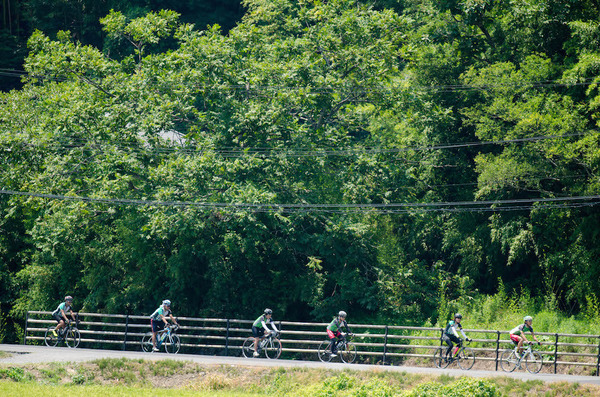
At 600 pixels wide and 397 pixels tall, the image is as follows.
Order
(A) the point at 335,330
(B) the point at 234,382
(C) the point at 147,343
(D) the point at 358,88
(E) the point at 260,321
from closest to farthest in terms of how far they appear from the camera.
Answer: (B) the point at 234,382
(A) the point at 335,330
(E) the point at 260,321
(C) the point at 147,343
(D) the point at 358,88

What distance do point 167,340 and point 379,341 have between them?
31.9 ft

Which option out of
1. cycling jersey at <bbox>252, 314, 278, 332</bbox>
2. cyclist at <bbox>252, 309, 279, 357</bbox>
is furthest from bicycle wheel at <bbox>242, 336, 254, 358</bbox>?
cycling jersey at <bbox>252, 314, 278, 332</bbox>

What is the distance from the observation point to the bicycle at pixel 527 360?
23781mm

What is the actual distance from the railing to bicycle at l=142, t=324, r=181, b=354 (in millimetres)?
362

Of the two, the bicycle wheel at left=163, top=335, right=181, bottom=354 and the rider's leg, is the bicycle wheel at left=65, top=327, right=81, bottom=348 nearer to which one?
the bicycle wheel at left=163, top=335, right=181, bottom=354

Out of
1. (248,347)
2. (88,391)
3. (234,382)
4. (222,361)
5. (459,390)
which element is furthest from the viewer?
(248,347)

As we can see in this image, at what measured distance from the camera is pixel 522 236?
104ft

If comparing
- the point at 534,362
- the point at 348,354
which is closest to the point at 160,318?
the point at 348,354

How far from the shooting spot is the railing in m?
26.2

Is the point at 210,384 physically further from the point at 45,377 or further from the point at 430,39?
the point at 430,39

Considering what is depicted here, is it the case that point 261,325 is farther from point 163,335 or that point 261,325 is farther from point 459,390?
point 459,390

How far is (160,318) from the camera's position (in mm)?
27391

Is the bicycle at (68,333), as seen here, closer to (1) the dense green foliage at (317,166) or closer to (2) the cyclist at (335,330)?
(1) the dense green foliage at (317,166)

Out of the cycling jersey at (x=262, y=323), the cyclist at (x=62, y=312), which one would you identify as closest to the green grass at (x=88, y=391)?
the cycling jersey at (x=262, y=323)
